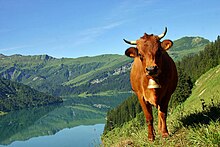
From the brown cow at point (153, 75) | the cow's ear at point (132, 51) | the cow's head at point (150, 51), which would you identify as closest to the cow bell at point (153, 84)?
the brown cow at point (153, 75)

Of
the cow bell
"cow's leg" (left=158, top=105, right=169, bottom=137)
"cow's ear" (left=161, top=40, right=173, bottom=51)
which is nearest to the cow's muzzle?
the cow bell

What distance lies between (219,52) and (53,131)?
11373 cm

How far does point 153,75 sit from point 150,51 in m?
0.61

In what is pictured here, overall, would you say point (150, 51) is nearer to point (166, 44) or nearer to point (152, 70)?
point (152, 70)

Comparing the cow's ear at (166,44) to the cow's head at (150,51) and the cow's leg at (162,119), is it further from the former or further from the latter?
the cow's leg at (162,119)

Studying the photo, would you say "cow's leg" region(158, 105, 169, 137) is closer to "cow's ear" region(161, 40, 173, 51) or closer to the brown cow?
the brown cow

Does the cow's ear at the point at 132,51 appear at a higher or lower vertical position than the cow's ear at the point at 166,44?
lower

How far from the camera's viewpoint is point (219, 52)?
10506 cm

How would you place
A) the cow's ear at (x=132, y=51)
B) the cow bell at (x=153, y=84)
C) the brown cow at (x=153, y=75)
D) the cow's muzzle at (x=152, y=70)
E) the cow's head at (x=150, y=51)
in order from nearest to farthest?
the cow's muzzle at (x=152, y=70) → the cow's head at (x=150, y=51) → the brown cow at (x=153, y=75) → the cow bell at (x=153, y=84) → the cow's ear at (x=132, y=51)

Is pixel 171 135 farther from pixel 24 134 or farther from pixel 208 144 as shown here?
pixel 24 134

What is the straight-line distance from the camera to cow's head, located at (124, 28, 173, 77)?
298 inches

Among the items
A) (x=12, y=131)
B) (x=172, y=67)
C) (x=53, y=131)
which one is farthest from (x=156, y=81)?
(x=12, y=131)

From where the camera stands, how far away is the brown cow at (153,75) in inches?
307


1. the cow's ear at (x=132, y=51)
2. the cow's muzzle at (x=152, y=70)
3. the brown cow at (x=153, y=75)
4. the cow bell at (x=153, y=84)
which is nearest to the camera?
the cow's muzzle at (x=152, y=70)
